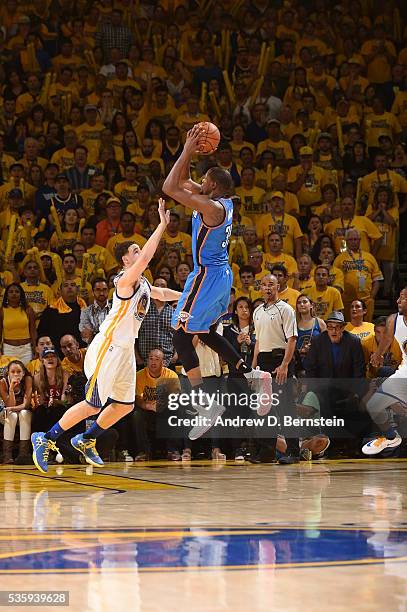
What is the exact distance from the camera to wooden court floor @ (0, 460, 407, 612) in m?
4.02

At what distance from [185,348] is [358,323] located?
4271mm

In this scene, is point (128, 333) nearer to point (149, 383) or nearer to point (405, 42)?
point (149, 383)

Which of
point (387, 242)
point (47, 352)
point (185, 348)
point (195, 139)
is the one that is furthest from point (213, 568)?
point (387, 242)

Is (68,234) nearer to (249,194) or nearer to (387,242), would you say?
(249,194)

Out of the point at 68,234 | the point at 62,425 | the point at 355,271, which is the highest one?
the point at 68,234

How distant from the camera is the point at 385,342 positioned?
1056 cm

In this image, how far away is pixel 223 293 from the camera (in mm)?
7691

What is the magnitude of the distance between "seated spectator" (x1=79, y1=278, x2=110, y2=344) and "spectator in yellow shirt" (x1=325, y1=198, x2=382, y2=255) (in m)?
3.30

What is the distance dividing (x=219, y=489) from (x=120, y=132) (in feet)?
26.5

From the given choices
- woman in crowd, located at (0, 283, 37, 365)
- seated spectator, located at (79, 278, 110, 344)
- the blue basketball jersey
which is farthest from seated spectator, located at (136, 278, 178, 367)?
the blue basketball jersey

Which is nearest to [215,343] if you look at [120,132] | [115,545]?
[115,545]

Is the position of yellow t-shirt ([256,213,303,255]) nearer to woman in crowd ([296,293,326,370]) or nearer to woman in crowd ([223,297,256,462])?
woman in crowd ([296,293,326,370])

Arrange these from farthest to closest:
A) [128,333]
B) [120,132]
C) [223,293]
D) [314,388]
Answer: [120,132] → [314,388] → [128,333] → [223,293]

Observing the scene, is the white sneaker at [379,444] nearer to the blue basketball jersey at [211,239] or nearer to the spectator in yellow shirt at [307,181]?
the blue basketball jersey at [211,239]
